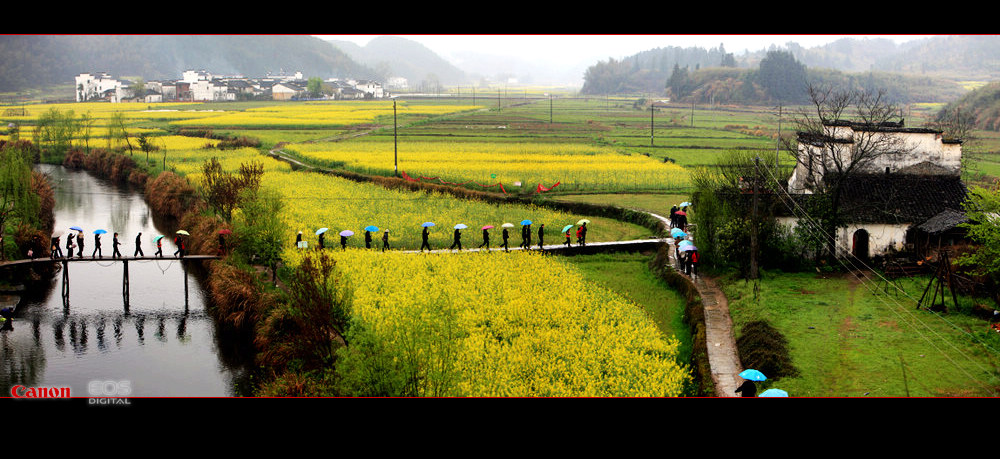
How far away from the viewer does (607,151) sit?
39000mm

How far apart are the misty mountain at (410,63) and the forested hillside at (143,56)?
34.6 feet

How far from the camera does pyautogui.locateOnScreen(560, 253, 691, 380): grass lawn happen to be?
13.4m

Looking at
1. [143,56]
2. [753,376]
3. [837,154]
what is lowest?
[753,376]

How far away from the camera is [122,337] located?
1435 cm

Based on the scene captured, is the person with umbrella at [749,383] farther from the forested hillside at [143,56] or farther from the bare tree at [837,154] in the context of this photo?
the forested hillside at [143,56]

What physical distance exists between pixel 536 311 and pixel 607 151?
2688 cm

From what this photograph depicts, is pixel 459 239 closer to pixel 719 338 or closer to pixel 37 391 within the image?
pixel 719 338

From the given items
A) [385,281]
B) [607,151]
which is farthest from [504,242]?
[607,151]

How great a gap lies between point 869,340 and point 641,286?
5.23 meters

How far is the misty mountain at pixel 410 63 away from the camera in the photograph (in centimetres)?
7812

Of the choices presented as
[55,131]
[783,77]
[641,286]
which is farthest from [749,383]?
[783,77]

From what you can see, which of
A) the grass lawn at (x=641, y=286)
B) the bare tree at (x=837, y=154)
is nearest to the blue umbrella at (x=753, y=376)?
the grass lawn at (x=641, y=286)

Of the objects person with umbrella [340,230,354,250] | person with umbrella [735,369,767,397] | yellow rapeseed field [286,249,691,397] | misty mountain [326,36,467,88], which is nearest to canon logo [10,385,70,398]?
yellow rapeseed field [286,249,691,397]

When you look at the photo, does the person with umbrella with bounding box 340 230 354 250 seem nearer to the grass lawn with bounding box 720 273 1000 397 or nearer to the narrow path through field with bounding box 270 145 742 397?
the narrow path through field with bounding box 270 145 742 397
